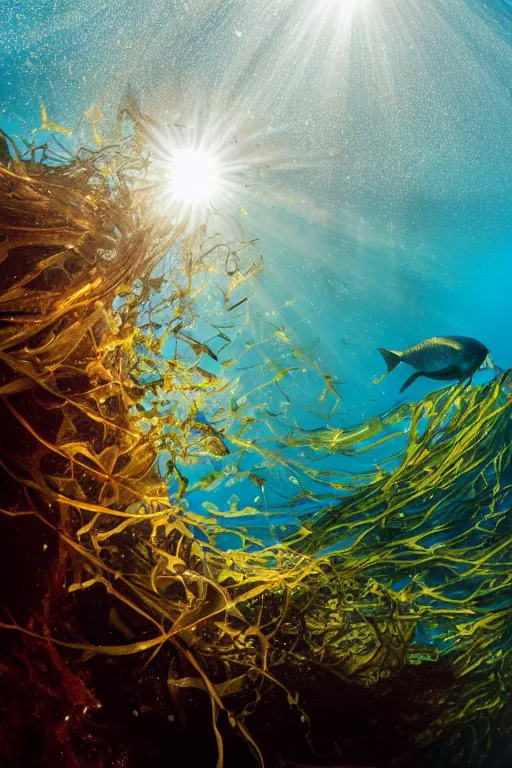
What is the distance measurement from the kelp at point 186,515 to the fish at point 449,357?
0.15 m

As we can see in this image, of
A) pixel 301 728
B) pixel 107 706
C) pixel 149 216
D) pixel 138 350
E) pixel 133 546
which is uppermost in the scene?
pixel 149 216

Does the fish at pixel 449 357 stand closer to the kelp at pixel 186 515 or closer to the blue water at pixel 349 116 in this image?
the kelp at pixel 186 515

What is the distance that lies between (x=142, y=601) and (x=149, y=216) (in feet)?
4.75

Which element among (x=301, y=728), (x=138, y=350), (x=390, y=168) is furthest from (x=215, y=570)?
(x=390, y=168)

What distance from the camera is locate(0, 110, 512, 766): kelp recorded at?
44.8 inches

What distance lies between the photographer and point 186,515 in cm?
126

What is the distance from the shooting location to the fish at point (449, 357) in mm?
2002

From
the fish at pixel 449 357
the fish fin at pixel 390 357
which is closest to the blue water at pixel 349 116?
the fish fin at pixel 390 357

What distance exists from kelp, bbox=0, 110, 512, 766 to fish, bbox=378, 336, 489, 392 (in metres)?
0.15

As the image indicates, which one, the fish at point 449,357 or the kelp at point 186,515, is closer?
the kelp at point 186,515

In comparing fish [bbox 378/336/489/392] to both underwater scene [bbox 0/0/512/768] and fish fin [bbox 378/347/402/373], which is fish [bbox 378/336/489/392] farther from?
fish fin [bbox 378/347/402/373]

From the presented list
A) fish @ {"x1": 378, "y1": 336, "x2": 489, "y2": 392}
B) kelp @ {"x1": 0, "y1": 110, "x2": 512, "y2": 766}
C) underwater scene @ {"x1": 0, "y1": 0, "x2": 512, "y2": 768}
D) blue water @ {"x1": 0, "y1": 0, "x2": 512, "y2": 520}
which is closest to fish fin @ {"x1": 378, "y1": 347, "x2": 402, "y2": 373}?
underwater scene @ {"x1": 0, "y1": 0, "x2": 512, "y2": 768}

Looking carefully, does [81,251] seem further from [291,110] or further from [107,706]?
[291,110]

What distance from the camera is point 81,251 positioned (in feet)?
4.76
